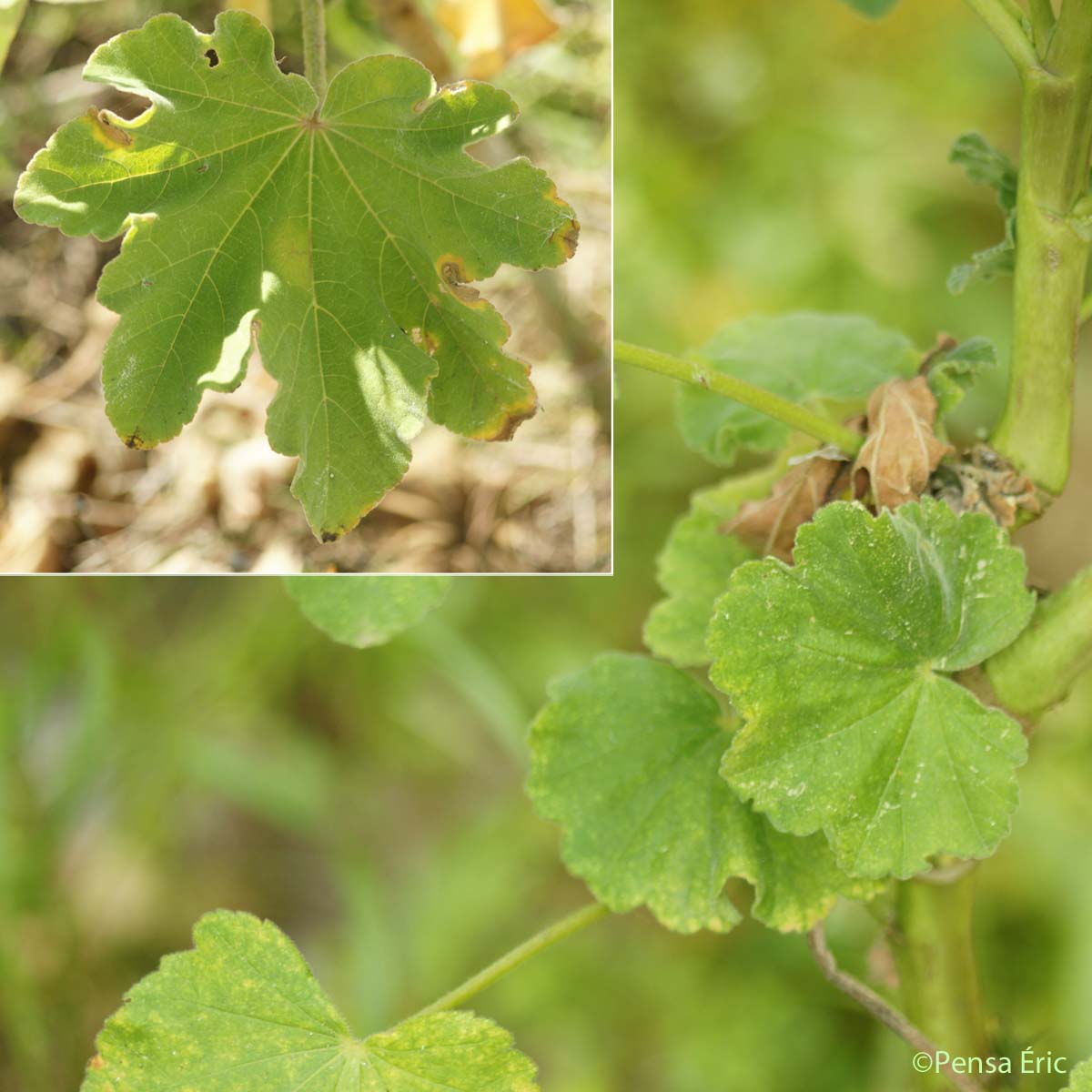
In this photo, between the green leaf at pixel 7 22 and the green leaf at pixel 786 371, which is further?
the green leaf at pixel 786 371

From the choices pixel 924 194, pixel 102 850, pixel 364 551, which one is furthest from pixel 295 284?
pixel 924 194

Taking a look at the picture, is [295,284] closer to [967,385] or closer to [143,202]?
[143,202]

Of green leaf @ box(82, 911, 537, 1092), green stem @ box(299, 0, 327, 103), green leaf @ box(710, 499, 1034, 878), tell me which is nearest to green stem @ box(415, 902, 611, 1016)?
green leaf @ box(82, 911, 537, 1092)

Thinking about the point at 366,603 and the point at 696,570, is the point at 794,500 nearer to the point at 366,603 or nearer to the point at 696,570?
the point at 696,570

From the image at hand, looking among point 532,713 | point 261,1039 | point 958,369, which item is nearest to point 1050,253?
point 958,369

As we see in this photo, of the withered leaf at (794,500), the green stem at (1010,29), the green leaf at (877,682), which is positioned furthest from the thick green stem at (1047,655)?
the green stem at (1010,29)

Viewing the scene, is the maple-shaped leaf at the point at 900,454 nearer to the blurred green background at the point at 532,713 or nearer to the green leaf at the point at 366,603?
the green leaf at the point at 366,603

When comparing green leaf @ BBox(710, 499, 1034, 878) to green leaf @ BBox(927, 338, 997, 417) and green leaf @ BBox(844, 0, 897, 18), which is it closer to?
green leaf @ BBox(927, 338, 997, 417)
